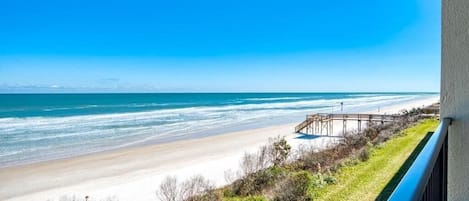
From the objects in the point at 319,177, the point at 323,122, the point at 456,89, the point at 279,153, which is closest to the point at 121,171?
the point at 279,153

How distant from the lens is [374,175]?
8.70 meters

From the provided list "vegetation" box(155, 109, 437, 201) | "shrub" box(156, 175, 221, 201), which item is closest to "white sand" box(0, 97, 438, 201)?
"shrub" box(156, 175, 221, 201)

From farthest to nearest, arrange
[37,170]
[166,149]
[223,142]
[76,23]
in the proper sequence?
[76,23], [223,142], [166,149], [37,170]

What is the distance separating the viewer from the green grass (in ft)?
24.6

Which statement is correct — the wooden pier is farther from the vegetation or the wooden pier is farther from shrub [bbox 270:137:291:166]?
shrub [bbox 270:137:291:166]

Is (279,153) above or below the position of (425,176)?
below

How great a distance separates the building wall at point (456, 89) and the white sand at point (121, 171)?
10.0 m

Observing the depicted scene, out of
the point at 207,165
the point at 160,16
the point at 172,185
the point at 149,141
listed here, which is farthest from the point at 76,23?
the point at 172,185

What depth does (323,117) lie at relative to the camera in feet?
97.5

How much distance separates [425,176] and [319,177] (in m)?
8.09

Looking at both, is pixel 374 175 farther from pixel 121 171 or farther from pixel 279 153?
pixel 121 171

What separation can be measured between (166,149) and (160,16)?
2117 cm

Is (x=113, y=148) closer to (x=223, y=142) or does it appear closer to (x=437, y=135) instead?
(x=223, y=142)

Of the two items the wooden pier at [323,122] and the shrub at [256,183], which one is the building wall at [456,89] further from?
the wooden pier at [323,122]
